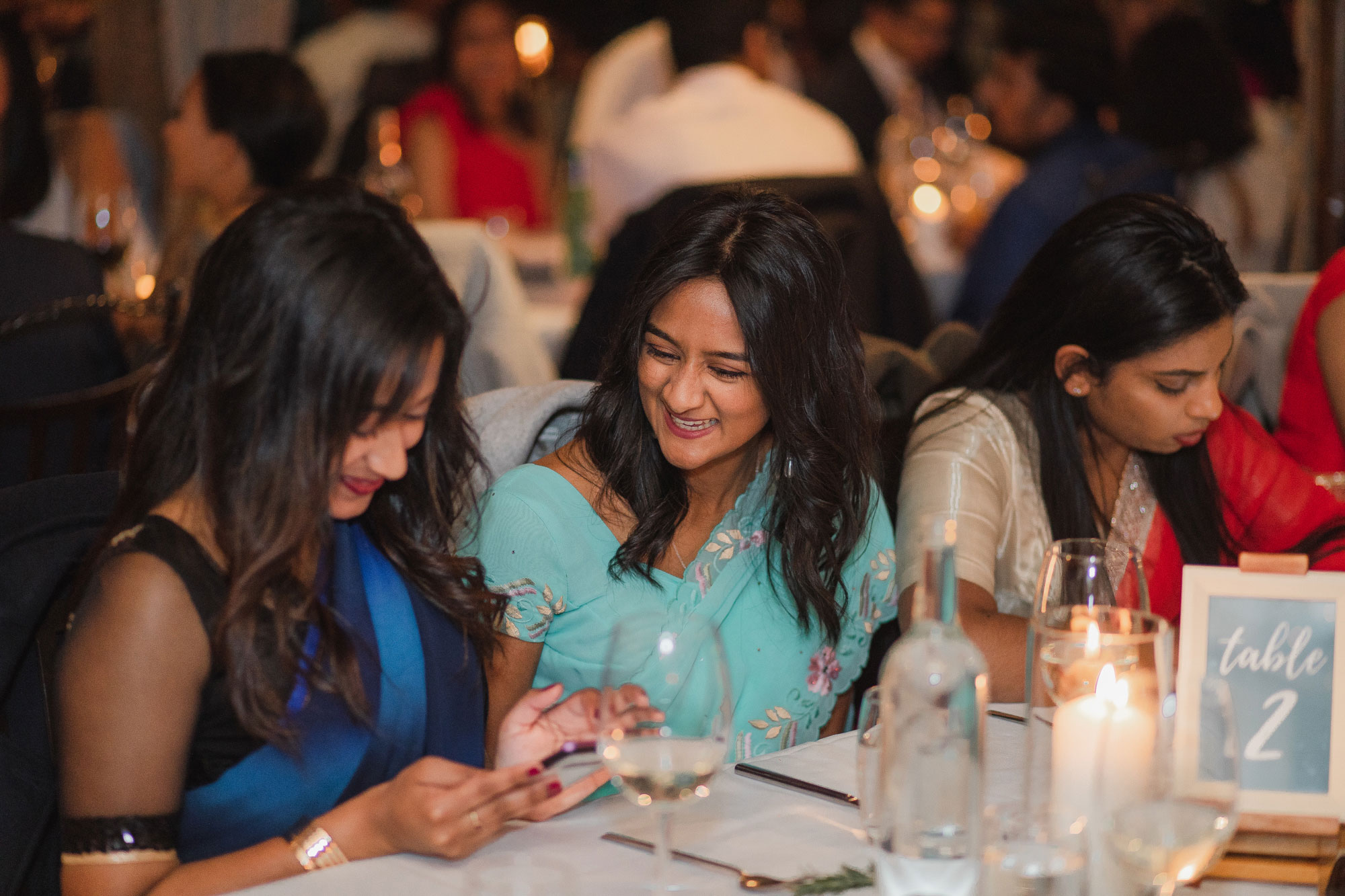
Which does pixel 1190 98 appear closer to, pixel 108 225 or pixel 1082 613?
pixel 108 225

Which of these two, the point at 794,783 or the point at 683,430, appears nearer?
the point at 794,783

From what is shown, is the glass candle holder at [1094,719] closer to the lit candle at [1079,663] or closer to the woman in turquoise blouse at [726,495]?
the lit candle at [1079,663]

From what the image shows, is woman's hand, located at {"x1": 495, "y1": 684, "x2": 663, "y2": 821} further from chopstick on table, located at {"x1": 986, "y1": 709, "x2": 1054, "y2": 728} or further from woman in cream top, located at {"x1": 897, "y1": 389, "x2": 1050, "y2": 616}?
woman in cream top, located at {"x1": 897, "y1": 389, "x2": 1050, "y2": 616}

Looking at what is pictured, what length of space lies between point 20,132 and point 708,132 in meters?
1.76

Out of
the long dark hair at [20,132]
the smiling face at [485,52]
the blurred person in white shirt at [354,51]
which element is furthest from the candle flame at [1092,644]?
the blurred person in white shirt at [354,51]

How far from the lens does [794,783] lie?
1.31 m

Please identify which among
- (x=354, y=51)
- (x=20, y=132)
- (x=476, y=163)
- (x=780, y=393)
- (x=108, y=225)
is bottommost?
(x=780, y=393)

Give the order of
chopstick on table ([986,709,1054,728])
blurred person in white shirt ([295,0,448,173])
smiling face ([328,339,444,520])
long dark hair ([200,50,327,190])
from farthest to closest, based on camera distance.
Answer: blurred person in white shirt ([295,0,448,173]) → long dark hair ([200,50,327,190]) → chopstick on table ([986,709,1054,728]) → smiling face ([328,339,444,520])

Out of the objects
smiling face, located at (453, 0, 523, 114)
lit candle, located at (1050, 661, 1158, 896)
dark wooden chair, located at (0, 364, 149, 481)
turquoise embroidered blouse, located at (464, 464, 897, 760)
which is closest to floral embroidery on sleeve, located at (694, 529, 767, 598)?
turquoise embroidered blouse, located at (464, 464, 897, 760)

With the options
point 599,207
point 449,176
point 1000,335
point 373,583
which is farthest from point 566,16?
point 373,583

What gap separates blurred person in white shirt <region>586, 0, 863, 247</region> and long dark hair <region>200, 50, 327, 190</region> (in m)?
0.87

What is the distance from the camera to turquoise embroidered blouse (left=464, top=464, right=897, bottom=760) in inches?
64.2

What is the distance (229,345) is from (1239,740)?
96cm

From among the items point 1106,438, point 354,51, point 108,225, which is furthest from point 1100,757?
point 354,51
